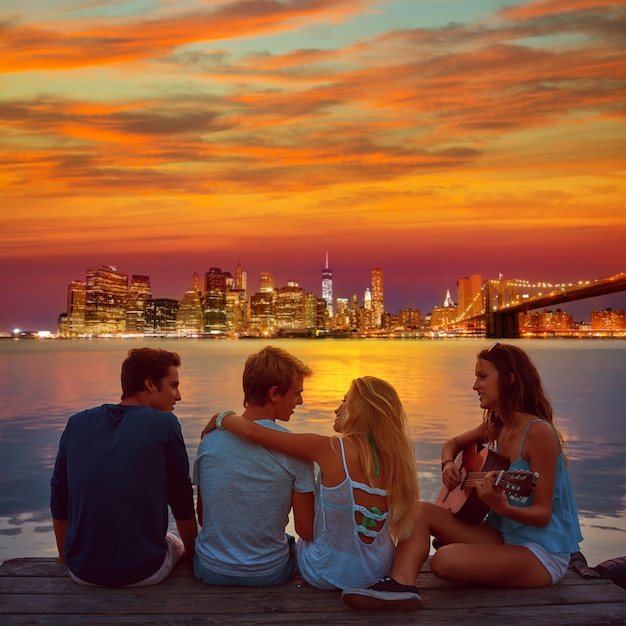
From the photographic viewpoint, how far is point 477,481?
3.79 meters

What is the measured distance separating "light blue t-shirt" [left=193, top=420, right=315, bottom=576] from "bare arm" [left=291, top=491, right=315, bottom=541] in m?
0.03

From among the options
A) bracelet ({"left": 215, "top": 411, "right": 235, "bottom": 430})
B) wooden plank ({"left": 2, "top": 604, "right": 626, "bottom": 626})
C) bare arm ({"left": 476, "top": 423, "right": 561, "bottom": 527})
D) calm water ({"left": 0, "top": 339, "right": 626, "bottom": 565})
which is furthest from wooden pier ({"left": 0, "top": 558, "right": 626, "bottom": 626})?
calm water ({"left": 0, "top": 339, "right": 626, "bottom": 565})

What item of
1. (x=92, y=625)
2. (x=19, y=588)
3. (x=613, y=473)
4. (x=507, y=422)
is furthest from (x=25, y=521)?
(x=613, y=473)

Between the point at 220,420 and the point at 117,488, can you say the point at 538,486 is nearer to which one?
the point at 220,420

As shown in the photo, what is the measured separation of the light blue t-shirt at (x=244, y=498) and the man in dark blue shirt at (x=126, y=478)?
193mm

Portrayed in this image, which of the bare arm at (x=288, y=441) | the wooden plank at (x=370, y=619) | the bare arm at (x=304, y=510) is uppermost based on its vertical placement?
the bare arm at (x=288, y=441)

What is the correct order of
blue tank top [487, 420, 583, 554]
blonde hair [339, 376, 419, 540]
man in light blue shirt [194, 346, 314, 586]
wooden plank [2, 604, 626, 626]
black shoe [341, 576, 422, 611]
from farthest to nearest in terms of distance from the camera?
blue tank top [487, 420, 583, 554] < man in light blue shirt [194, 346, 314, 586] < blonde hair [339, 376, 419, 540] < black shoe [341, 576, 422, 611] < wooden plank [2, 604, 626, 626]

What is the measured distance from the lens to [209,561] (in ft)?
12.1

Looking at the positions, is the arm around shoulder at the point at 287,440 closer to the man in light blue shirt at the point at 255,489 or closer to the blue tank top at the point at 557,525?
the man in light blue shirt at the point at 255,489

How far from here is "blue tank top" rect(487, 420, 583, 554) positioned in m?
3.81

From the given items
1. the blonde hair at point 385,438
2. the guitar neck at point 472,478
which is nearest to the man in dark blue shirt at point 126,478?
the blonde hair at point 385,438

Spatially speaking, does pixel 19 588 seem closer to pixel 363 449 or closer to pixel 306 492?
pixel 306 492

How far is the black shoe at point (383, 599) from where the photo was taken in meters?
3.37

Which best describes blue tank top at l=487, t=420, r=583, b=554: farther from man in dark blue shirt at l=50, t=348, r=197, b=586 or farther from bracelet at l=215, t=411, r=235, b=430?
man in dark blue shirt at l=50, t=348, r=197, b=586
